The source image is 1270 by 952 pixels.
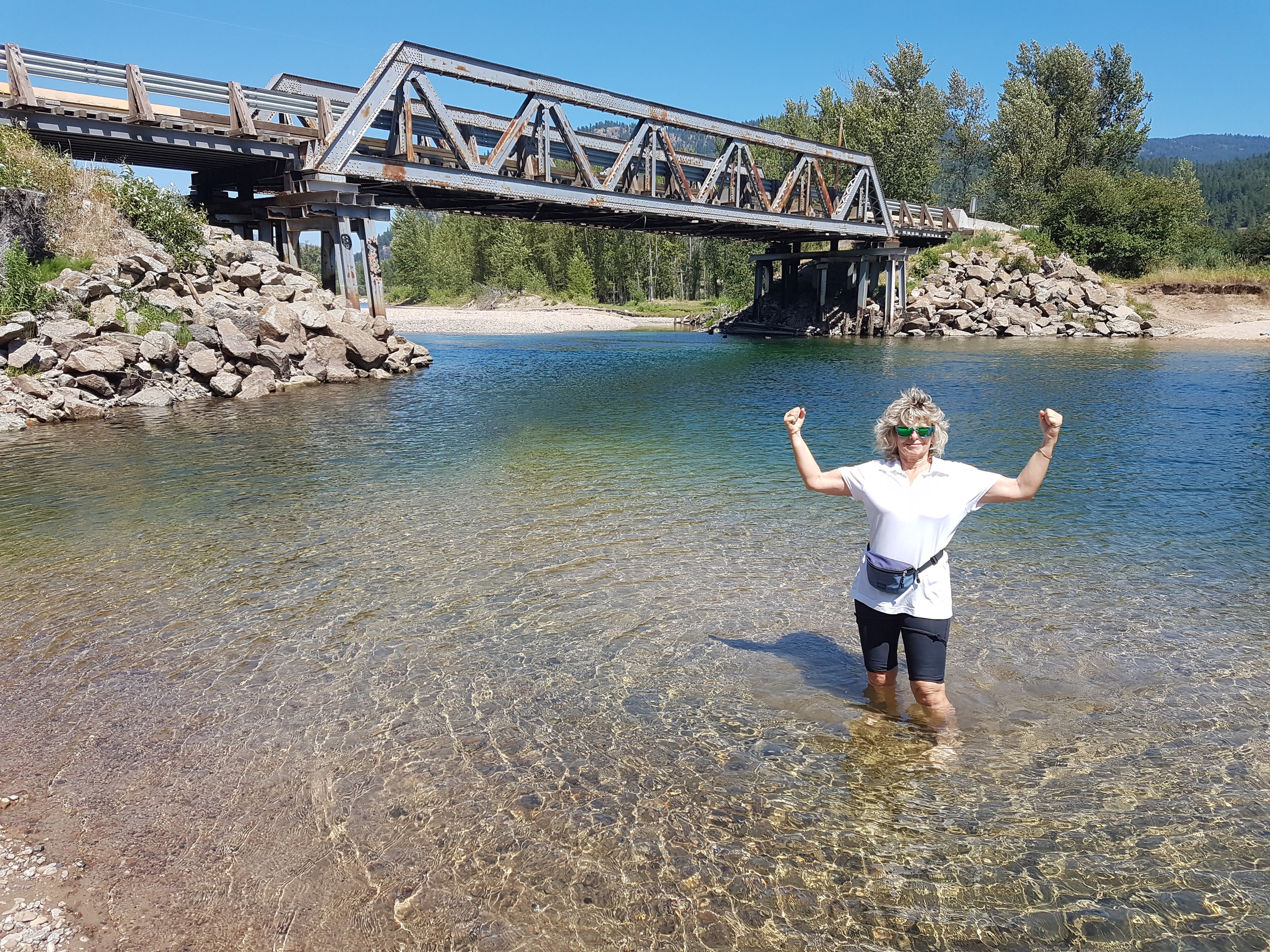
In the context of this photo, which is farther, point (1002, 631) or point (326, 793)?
point (1002, 631)

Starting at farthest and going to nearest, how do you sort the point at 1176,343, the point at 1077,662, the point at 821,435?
1. the point at 1176,343
2. the point at 821,435
3. the point at 1077,662

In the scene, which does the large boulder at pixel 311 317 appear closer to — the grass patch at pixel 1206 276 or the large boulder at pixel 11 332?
the large boulder at pixel 11 332

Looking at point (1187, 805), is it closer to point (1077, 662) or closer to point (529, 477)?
point (1077, 662)

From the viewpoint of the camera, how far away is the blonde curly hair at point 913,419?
4.47m

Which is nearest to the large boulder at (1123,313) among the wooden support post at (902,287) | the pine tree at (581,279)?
the wooden support post at (902,287)

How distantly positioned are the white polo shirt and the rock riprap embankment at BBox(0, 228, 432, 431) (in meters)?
17.8

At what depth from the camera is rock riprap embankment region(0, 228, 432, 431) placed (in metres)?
17.8

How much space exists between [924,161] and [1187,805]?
7642 cm

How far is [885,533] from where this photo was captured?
4.58 m

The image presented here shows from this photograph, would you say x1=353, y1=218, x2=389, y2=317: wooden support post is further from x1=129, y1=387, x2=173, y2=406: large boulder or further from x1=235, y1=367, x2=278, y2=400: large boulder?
x1=129, y1=387, x2=173, y2=406: large boulder

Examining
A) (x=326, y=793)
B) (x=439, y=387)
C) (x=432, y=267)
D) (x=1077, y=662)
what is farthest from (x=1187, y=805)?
(x=432, y=267)

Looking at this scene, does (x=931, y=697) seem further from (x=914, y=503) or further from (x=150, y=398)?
(x=150, y=398)

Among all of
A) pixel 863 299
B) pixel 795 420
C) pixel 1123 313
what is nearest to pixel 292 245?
pixel 795 420

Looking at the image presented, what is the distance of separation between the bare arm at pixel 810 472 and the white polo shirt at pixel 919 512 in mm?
61
